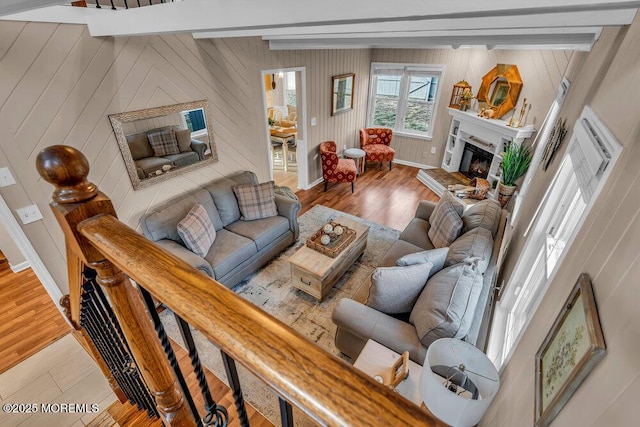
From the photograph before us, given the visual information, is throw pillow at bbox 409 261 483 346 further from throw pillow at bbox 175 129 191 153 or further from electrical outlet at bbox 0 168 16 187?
electrical outlet at bbox 0 168 16 187

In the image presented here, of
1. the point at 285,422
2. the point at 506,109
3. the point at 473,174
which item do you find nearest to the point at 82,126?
the point at 285,422

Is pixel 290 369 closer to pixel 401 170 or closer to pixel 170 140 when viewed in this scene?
pixel 170 140

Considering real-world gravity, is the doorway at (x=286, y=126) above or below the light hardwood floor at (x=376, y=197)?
above

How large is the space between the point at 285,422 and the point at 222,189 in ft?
10.9

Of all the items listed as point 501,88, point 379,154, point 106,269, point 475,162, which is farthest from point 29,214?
point 475,162

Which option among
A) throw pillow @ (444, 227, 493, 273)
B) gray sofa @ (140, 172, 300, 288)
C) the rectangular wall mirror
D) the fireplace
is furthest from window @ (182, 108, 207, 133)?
the fireplace

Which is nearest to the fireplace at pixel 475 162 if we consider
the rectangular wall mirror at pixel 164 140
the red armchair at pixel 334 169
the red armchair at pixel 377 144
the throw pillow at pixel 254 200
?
the red armchair at pixel 377 144

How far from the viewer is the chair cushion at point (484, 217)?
2689mm

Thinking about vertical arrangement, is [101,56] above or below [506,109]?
above

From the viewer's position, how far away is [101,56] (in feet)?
7.98

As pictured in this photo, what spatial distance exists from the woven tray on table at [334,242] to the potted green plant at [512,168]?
231 cm

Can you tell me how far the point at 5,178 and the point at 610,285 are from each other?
340 cm

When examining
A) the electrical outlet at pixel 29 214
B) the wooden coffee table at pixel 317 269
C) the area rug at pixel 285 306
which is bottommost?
the area rug at pixel 285 306

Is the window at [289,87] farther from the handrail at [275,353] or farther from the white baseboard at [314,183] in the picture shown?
the handrail at [275,353]
